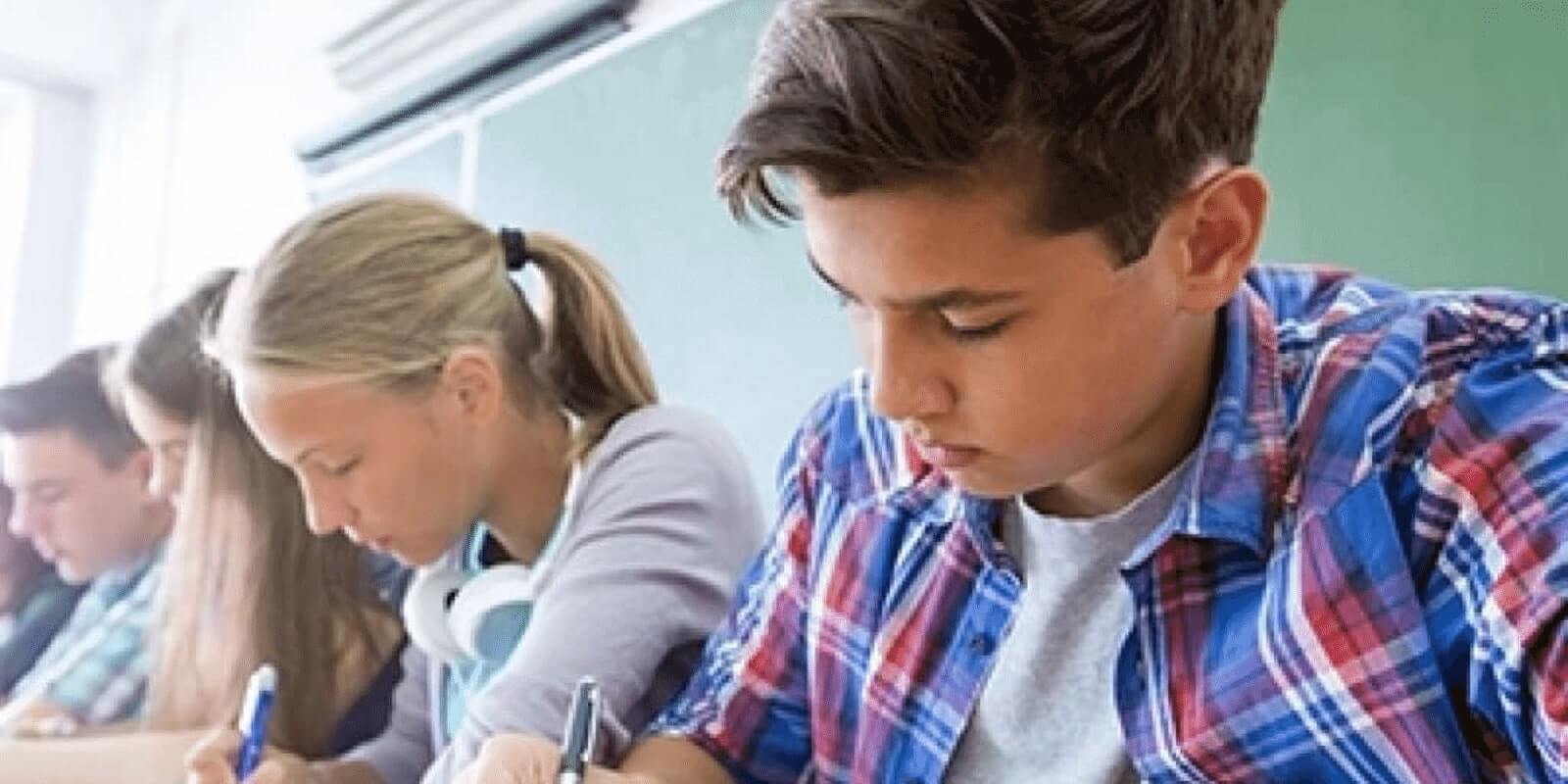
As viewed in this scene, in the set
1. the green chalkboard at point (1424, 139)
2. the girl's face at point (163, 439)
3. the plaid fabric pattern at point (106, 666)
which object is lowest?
Answer: the plaid fabric pattern at point (106, 666)

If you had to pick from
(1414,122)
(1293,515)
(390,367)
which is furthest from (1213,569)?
(390,367)

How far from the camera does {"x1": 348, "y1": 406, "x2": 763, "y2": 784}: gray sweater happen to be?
87cm

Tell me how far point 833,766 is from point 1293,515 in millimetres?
253

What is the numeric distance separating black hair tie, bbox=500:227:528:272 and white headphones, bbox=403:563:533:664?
0.20 m

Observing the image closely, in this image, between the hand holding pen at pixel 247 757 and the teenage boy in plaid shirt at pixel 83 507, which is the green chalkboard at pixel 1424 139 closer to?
the hand holding pen at pixel 247 757

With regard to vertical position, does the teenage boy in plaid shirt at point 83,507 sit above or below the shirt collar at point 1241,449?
below

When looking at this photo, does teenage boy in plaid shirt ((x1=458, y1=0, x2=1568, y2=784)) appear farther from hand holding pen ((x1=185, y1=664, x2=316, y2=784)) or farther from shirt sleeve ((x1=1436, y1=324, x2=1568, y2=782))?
hand holding pen ((x1=185, y1=664, x2=316, y2=784))

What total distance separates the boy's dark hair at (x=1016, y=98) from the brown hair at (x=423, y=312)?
52 cm

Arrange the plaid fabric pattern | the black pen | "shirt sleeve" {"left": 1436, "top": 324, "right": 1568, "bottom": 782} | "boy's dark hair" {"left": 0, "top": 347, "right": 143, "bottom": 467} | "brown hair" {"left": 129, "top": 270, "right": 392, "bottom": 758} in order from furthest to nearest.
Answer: "boy's dark hair" {"left": 0, "top": 347, "right": 143, "bottom": 467}
the plaid fabric pattern
"brown hair" {"left": 129, "top": 270, "right": 392, "bottom": 758}
the black pen
"shirt sleeve" {"left": 1436, "top": 324, "right": 1568, "bottom": 782}

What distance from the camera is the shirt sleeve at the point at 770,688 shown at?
0.79 m

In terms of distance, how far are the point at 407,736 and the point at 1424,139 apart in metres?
0.75

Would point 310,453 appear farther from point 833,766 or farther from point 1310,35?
point 1310,35

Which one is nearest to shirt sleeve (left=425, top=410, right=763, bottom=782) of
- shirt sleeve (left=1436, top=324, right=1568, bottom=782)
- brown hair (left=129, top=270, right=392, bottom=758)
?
brown hair (left=129, top=270, right=392, bottom=758)

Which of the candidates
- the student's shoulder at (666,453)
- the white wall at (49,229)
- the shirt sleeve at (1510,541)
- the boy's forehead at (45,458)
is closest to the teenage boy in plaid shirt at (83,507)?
the boy's forehead at (45,458)
